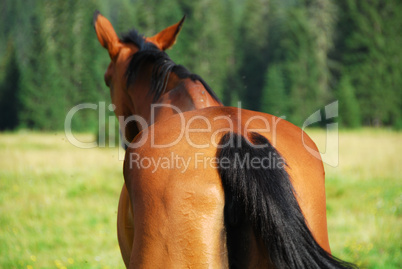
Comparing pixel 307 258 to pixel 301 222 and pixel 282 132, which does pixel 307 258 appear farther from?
pixel 282 132

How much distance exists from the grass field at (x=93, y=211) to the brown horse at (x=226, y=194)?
3.32 metres

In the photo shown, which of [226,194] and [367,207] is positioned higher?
[226,194]

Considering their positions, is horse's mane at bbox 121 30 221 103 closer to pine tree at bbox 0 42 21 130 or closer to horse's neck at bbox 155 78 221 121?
horse's neck at bbox 155 78 221 121

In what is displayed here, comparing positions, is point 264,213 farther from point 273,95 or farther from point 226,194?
point 273,95

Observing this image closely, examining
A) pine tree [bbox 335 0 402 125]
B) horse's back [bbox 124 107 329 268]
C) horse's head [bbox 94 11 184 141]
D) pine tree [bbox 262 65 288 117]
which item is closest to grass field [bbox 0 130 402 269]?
horse's head [bbox 94 11 184 141]

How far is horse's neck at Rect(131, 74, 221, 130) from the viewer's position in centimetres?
241

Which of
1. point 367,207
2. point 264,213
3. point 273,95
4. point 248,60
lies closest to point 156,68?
point 264,213

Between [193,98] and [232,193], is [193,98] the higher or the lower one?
the higher one

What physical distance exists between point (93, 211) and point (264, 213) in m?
6.40

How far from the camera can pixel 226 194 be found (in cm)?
158

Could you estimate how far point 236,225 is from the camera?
158 cm

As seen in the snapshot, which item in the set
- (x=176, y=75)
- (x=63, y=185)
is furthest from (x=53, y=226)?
(x=176, y=75)

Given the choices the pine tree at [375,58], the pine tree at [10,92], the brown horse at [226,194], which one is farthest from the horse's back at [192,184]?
the pine tree at [10,92]

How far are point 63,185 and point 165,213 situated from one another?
780 centimetres
